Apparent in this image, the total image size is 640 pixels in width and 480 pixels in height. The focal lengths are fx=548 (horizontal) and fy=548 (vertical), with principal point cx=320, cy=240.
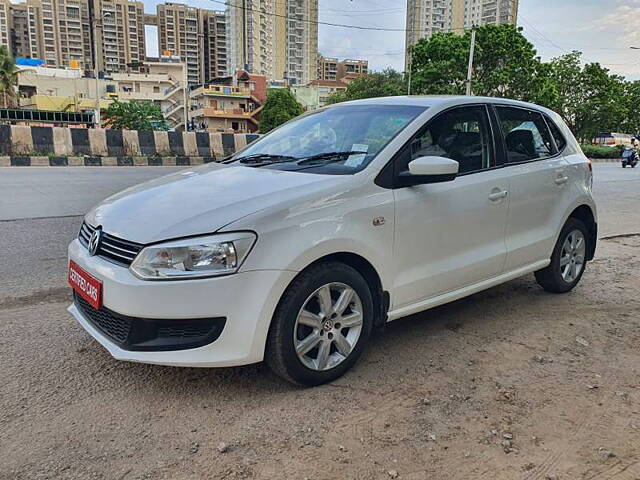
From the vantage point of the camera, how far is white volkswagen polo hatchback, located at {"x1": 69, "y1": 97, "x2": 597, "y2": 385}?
2588mm

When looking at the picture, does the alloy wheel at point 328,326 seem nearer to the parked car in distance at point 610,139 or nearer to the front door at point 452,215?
the front door at point 452,215

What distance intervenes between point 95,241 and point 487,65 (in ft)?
126

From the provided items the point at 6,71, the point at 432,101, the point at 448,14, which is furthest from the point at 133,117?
the point at 432,101

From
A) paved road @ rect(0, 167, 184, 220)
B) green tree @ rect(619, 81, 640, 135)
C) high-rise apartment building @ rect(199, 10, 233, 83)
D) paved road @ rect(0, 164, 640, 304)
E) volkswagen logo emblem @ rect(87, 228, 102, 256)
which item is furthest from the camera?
high-rise apartment building @ rect(199, 10, 233, 83)

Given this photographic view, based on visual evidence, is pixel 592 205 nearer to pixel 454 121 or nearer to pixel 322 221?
pixel 454 121

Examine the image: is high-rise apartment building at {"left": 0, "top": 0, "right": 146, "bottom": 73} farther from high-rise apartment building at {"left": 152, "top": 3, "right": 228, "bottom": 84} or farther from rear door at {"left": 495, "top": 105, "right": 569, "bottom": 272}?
rear door at {"left": 495, "top": 105, "right": 569, "bottom": 272}

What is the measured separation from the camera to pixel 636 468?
7.61 ft

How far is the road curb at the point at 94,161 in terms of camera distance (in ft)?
58.5

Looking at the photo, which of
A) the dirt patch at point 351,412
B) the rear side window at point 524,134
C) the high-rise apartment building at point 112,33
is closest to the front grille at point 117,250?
the dirt patch at point 351,412

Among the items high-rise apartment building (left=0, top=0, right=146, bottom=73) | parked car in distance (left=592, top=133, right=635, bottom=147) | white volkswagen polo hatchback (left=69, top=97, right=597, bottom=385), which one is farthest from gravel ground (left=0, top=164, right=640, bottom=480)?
high-rise apartment building (left=0, top=0, right=146, bottom=73)

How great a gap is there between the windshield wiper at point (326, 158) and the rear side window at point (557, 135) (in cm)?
221

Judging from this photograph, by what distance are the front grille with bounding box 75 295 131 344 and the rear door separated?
2.68 meters

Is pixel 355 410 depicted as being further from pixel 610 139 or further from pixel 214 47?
pixel 214 47

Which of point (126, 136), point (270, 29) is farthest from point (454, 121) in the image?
point (270, 29)
